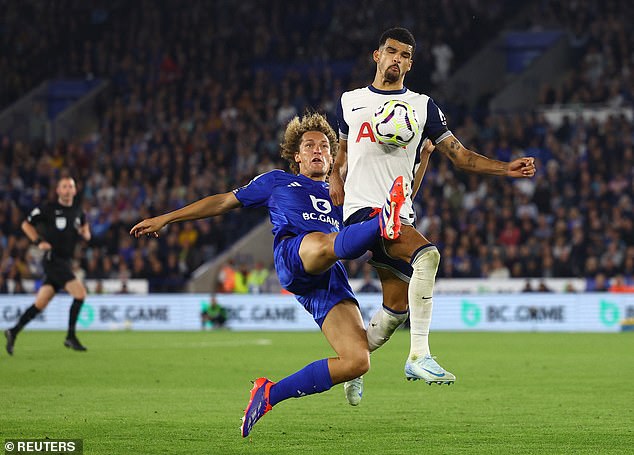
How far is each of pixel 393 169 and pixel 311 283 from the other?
0.98 m

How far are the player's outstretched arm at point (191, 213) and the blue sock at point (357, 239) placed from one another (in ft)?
3.34

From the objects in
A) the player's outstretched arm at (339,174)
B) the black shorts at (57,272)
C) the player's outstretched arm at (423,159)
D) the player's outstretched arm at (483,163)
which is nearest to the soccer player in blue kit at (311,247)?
the player's outstretched arm at (339,174)

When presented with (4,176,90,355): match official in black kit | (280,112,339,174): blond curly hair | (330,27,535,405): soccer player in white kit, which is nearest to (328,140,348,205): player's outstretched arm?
(330,27,535,405): soccer player in white kit

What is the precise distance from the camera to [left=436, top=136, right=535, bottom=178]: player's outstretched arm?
7.12 metres

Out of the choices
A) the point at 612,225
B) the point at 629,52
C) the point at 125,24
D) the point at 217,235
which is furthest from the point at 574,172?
the point at 125,24

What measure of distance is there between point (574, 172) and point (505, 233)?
2498mm

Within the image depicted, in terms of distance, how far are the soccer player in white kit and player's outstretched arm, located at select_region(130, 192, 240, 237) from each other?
751mm

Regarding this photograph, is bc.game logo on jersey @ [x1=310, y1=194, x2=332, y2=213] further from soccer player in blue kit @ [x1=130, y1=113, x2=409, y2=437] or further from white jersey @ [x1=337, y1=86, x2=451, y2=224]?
white jersey @ [x1=337, y1=86, x2=451, y2=224]

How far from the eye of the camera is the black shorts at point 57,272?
15961 millimetres

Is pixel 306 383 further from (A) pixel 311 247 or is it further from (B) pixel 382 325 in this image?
(A) pixel 311 247

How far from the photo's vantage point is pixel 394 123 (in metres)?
7.53

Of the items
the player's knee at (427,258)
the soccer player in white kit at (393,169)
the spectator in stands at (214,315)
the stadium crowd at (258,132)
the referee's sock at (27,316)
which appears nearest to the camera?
the player's knee at (427,258)

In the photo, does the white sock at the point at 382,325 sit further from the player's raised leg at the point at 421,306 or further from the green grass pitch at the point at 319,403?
the green grass pitch at the point at 319,403

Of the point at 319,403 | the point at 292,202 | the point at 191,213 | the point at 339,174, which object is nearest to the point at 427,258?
the point at 339,174
